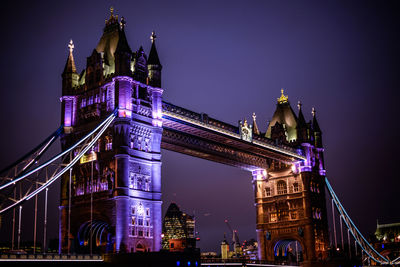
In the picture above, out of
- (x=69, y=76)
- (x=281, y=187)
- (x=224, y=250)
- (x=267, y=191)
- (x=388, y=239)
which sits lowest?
(x=224, y=250)

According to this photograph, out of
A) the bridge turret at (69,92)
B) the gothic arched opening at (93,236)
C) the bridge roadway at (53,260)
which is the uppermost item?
the bridge turret at (69,92)

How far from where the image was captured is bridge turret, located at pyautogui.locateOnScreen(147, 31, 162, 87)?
56.5 m

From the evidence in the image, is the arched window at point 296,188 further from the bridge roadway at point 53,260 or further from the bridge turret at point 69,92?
the bridge turret at point 69,92

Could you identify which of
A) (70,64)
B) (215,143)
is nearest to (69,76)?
(70,64)

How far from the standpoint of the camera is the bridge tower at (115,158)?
51.0m

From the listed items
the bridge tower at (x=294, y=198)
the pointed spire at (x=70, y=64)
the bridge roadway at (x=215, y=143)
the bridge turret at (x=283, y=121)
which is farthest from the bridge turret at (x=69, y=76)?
the bridge turret at (x=283, y=121)

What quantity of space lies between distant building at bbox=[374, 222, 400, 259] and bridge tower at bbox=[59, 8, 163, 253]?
9274cm

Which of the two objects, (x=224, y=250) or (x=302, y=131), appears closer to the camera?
(x=302, y=131)

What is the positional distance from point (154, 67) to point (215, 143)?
1700cm

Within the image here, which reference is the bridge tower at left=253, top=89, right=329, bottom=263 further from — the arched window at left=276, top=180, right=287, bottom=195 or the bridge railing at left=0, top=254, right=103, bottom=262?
the bridge railing at left=0, top=254, right=103, bottom=262

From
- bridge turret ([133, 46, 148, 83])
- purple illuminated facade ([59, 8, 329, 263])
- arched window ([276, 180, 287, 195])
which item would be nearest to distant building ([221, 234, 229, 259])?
arched window ([276, 180, 287, 195])

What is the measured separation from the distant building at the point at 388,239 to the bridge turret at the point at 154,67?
304 feet

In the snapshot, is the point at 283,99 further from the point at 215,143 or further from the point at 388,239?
the point at 388,239

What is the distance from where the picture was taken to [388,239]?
152750mm
